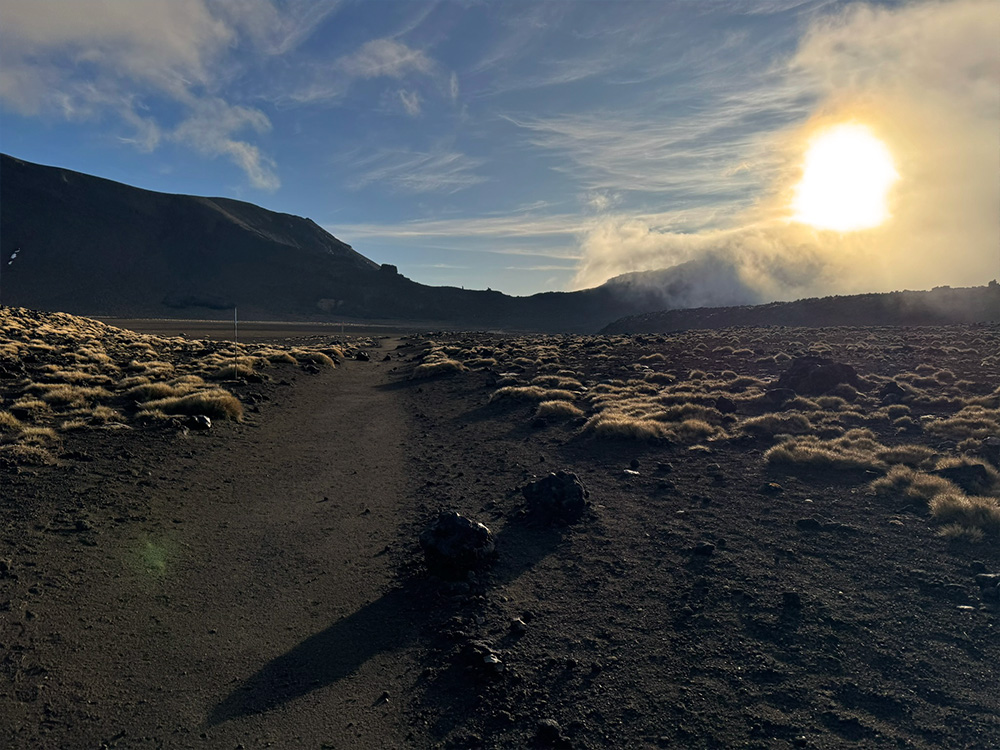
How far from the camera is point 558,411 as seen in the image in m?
16.9

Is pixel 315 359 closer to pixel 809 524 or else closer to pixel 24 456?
pixel 24 456

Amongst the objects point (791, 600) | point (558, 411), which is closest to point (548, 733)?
point (791, 600)

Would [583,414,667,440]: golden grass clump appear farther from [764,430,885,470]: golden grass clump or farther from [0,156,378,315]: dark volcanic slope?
[0,156,378,315]: dark volcanic slope

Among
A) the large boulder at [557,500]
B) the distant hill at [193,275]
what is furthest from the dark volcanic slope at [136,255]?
the large boulder at [557,500]

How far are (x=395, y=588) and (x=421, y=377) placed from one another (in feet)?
65.8

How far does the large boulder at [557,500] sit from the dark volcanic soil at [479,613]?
224 mm

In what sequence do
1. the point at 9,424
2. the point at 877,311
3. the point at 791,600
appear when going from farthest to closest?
the point at 877,311
the point at 9,424
the point at 791,600

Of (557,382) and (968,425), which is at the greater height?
(968,425)

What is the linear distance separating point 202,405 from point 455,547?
10.4 meters

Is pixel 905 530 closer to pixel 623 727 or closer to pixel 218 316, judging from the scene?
pixel 623 727

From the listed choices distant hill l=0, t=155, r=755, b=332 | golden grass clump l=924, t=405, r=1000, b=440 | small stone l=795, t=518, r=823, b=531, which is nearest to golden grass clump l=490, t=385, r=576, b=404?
golden grass clump l=924, t=405, r=1000, b=440

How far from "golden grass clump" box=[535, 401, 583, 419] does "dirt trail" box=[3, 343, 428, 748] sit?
7206mm

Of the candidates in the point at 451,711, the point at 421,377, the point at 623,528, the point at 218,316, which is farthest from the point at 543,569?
the point at 218,316

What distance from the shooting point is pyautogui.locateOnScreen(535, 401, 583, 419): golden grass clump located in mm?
16750
